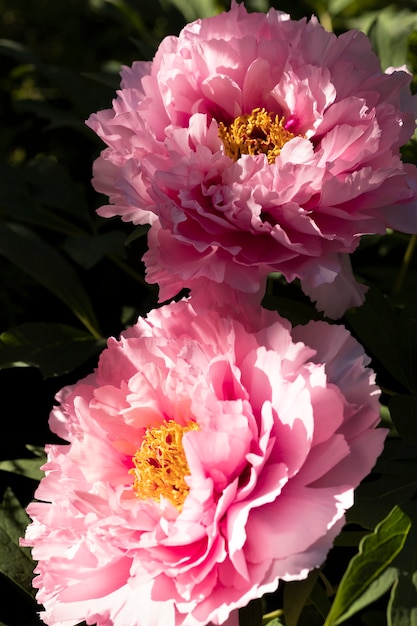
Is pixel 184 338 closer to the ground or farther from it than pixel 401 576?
farther from it

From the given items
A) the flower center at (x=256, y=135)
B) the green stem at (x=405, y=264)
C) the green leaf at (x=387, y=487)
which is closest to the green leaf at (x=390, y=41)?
the green stem at (x=405, y=264)

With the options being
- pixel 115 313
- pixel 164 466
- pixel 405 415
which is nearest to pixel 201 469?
pixel 164 466

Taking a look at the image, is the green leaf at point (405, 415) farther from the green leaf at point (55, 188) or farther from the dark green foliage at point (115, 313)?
the green leaf at point (55, 188)

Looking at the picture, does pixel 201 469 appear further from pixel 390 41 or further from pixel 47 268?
pixel 390 41

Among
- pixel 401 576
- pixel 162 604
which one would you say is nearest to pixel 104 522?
pixel 162 604

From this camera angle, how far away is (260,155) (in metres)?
0.50

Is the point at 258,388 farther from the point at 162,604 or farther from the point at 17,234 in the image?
the point at 17,234

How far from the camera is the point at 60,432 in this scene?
550mm

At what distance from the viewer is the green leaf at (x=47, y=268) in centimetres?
76

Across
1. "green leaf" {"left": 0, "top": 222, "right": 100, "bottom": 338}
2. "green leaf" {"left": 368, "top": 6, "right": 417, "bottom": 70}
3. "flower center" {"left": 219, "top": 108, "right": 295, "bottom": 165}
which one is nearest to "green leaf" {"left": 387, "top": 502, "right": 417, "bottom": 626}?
"flower center" {"left": 219, "top": 108, "right": 295, "bottom": 165}

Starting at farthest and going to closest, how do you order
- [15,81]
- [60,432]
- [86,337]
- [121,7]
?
[15,81] < [121,7] < [86,337] < [60,432]

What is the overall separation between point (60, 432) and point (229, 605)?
0.57ft

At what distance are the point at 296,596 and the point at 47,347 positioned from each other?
314 millimetres

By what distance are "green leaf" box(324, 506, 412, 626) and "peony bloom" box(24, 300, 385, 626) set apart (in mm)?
34
